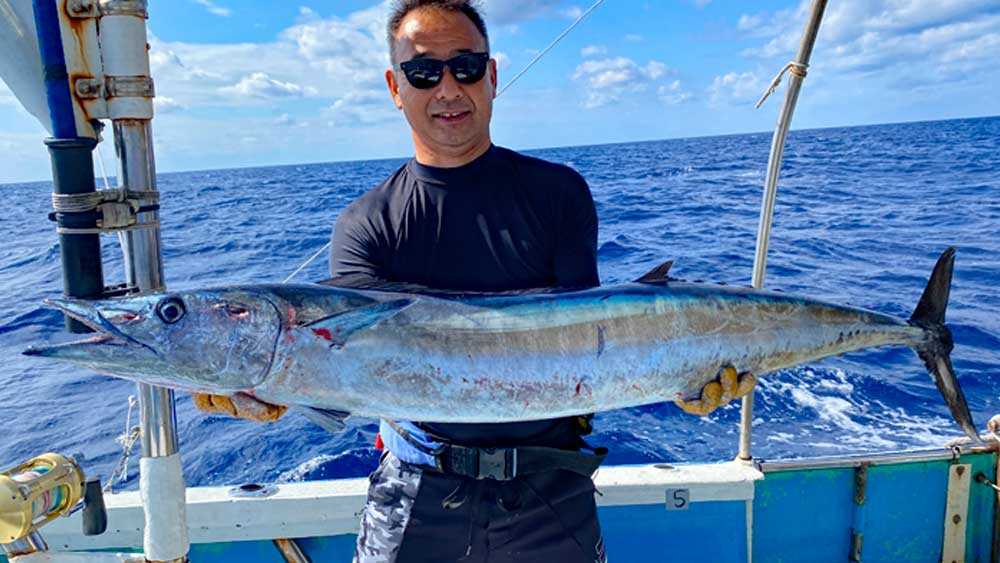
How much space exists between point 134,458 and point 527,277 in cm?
580

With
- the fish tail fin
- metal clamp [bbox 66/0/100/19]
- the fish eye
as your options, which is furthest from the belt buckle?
metal clamp [bbox 66/0/100/19]

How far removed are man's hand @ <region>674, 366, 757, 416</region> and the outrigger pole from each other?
182 cm

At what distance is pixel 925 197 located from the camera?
63.7ft

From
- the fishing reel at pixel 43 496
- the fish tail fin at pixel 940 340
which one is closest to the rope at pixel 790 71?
the fish tail fin at pixel 940 340

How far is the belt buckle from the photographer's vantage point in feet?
7.32

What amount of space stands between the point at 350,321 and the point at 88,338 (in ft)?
2.31

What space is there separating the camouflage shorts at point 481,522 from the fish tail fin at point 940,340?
140cm

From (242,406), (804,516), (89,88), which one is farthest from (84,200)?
(804,516)

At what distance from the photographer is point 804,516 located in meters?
3.70

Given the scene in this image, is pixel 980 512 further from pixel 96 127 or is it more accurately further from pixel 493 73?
pixel 96 127

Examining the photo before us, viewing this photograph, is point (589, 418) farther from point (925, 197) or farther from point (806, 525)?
point (925, 197)

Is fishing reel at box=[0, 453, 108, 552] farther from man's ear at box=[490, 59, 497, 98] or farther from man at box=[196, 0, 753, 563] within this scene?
man's ear at box=[490, 59, 497, 98]

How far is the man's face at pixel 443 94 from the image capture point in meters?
2.43

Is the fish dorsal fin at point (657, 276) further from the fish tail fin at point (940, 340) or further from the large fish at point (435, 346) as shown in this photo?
the fish tail fin at point (940, 340)
